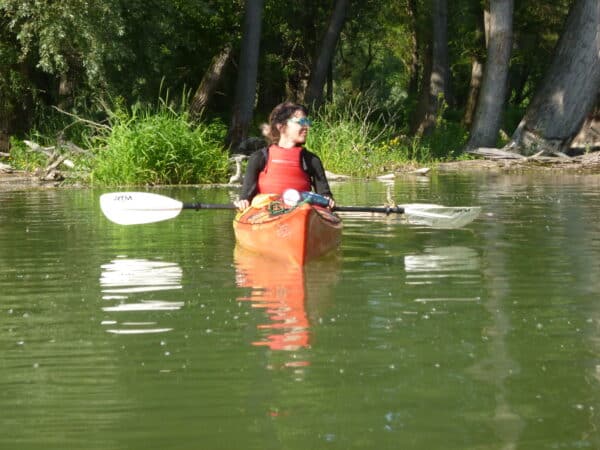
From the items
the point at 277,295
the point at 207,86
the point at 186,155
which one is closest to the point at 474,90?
the point at 207,86

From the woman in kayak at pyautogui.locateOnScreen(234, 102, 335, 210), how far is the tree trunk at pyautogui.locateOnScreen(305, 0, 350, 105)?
850 inches

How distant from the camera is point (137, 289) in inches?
354

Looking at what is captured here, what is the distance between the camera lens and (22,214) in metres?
16.0

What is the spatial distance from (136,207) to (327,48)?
20835mm

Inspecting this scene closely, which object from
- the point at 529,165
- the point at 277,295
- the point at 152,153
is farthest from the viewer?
the point at 529,165

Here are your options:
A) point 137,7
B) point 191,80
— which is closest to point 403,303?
point 137,7

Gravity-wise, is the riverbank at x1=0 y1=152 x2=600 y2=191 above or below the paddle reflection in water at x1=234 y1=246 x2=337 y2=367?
below

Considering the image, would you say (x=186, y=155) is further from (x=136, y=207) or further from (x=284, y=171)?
(x=284, y=171)

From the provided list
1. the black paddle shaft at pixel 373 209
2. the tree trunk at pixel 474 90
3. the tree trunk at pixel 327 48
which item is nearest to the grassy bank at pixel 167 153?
the tree trunk at pixel 327 48

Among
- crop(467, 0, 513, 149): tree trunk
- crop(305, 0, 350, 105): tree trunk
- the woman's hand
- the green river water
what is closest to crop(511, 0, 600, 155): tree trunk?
crop(467, 0, 513, 149): tree trunk

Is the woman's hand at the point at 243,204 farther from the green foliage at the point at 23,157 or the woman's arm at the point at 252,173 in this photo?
the green foliage at the point at 23,157

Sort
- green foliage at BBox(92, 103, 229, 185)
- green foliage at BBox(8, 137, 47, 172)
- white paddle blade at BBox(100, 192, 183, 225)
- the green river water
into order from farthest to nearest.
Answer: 1. green foliage at BBox(8, 137, 47, 172)
2. green foliage at BBox(92, 103, 229, 185)
3. white paddle blade at BBox(100, 192, 183, 225)
4. the green river water

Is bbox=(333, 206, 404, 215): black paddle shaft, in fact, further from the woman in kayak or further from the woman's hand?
the woman's hand

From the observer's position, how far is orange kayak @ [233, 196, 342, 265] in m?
10.0
